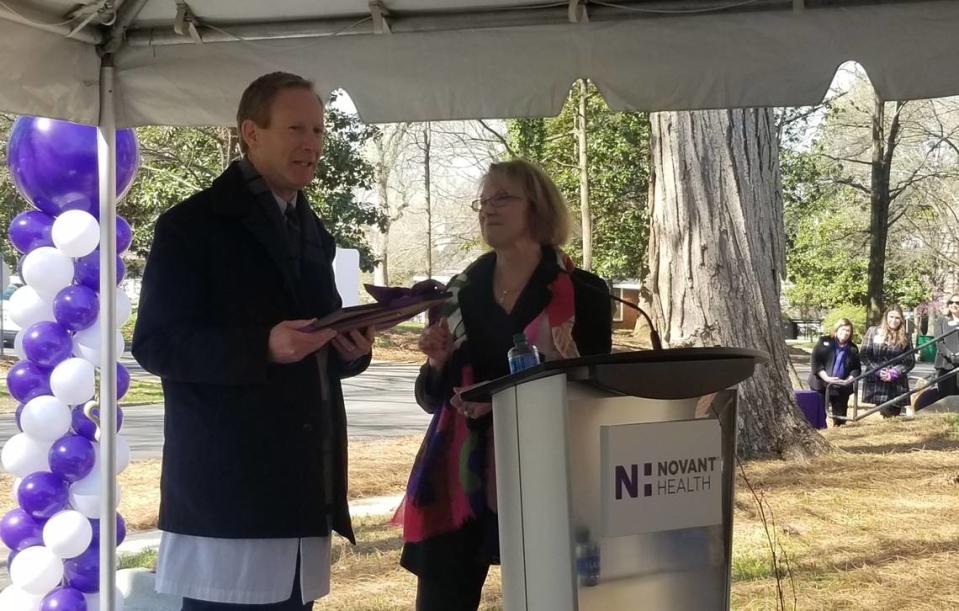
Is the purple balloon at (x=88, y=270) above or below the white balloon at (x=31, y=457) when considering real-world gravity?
above

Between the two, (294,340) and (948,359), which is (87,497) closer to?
(294,340)

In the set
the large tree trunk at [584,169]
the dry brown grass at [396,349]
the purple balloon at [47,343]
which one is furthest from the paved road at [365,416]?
the purple balloon at [47,343]

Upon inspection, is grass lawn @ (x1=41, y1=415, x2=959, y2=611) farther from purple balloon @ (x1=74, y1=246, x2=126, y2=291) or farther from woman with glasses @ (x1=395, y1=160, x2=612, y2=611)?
woman with glasses @ (x1=395, y1=160, x2=612, y2=611)

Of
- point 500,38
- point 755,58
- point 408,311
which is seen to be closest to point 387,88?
point 500,38

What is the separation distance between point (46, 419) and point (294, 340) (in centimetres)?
247

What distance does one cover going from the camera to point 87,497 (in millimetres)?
3947

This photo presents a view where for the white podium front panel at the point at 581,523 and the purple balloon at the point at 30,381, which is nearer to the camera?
the white podium front panel at the point at 581,523

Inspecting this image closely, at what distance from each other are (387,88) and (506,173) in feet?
1.91

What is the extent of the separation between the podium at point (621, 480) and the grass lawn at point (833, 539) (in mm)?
3539

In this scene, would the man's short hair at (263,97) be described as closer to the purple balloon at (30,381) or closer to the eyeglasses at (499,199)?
the eyeglasses at (499,199)

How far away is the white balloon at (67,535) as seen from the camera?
3822 mm

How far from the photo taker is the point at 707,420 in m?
1.90

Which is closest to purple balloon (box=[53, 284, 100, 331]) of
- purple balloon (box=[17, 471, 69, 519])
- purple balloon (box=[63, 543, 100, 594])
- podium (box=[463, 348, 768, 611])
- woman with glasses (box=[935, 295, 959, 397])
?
purple balloon (box=[17, 471, 69, 519])

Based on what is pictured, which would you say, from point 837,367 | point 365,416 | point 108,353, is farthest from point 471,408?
point 365,416
